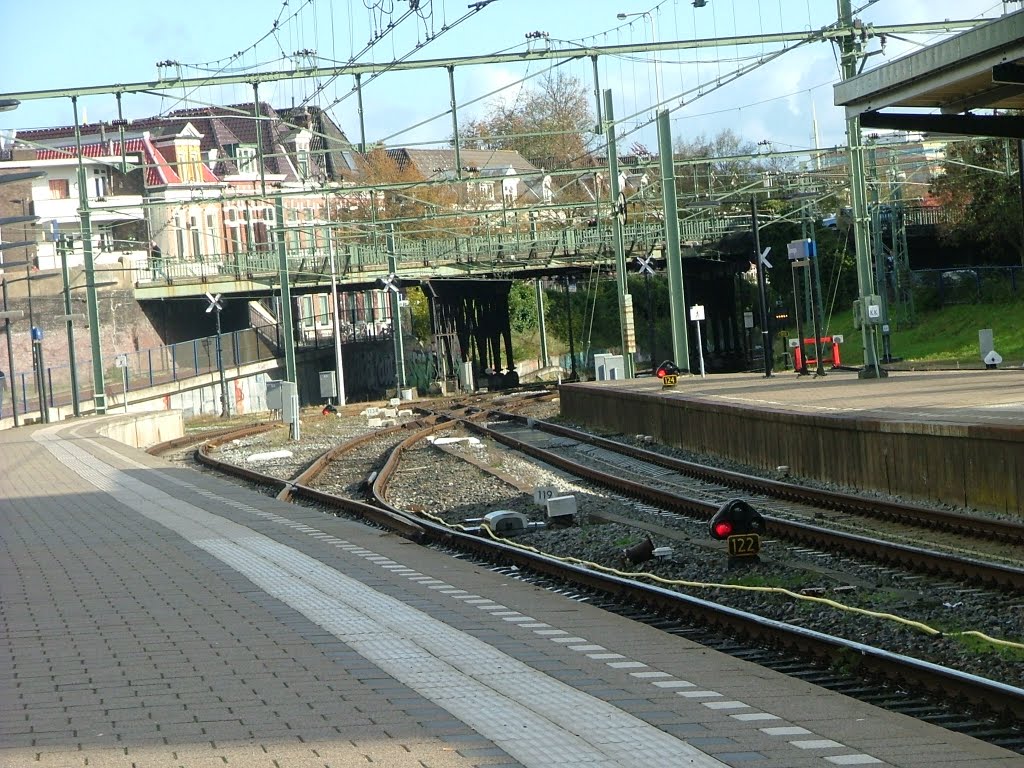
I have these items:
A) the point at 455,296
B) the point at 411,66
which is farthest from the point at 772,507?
the point at 455,296

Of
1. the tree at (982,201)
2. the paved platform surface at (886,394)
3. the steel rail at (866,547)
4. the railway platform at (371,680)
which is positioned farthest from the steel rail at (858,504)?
the tree at (982,201)

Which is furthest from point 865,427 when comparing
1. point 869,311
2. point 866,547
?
point 869,311

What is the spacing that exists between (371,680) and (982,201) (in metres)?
56.7

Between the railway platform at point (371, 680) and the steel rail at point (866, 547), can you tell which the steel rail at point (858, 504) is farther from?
the railway platform at point (371, 680)

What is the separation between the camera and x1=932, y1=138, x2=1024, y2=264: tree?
54.7 meters

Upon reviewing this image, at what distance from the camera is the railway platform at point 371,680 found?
6.12 meters

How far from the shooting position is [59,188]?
80.9 metres

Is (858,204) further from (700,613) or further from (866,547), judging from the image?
(700,613)

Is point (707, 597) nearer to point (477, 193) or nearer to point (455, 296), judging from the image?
point (455, 296)

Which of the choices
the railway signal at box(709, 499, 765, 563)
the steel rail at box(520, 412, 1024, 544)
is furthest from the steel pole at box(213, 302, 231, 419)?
the railway signal at box(709, 499, 765, 563)

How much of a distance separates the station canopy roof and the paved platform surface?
3.33m

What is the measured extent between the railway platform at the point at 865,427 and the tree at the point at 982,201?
2465cm

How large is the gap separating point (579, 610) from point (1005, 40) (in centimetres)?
611

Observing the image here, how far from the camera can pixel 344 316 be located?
85.9 meters
